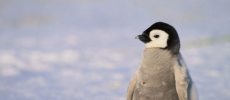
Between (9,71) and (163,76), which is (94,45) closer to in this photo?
(9,71)

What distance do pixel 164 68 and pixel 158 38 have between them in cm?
19

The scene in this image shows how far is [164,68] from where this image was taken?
2953 millimetres

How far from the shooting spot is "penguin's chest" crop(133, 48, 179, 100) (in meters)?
2.95

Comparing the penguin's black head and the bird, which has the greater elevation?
the penguin's black head

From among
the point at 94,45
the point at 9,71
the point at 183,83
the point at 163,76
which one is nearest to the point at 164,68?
the point at 163,76

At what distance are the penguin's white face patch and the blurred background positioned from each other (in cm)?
92

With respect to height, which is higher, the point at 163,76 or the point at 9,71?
the point at 9,71

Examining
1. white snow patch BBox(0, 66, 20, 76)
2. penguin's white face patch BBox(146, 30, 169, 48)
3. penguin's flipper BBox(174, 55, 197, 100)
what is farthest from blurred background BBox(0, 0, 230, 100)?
penguin's white face patch BBox(146, 30, 169, 48)

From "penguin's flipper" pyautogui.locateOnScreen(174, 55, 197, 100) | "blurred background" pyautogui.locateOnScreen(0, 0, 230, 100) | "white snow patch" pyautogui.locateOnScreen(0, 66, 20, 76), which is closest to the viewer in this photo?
"penguin's flipper" pyautogui.locateOnScreen(174, 55, 197, 100)

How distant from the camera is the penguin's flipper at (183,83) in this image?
2.89 m

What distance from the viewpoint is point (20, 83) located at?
164 inches

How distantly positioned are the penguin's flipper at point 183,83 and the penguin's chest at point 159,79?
0.13 ft

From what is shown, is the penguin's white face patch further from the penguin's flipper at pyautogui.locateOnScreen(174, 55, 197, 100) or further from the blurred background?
the blurred background

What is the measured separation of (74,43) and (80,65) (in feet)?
2.49
